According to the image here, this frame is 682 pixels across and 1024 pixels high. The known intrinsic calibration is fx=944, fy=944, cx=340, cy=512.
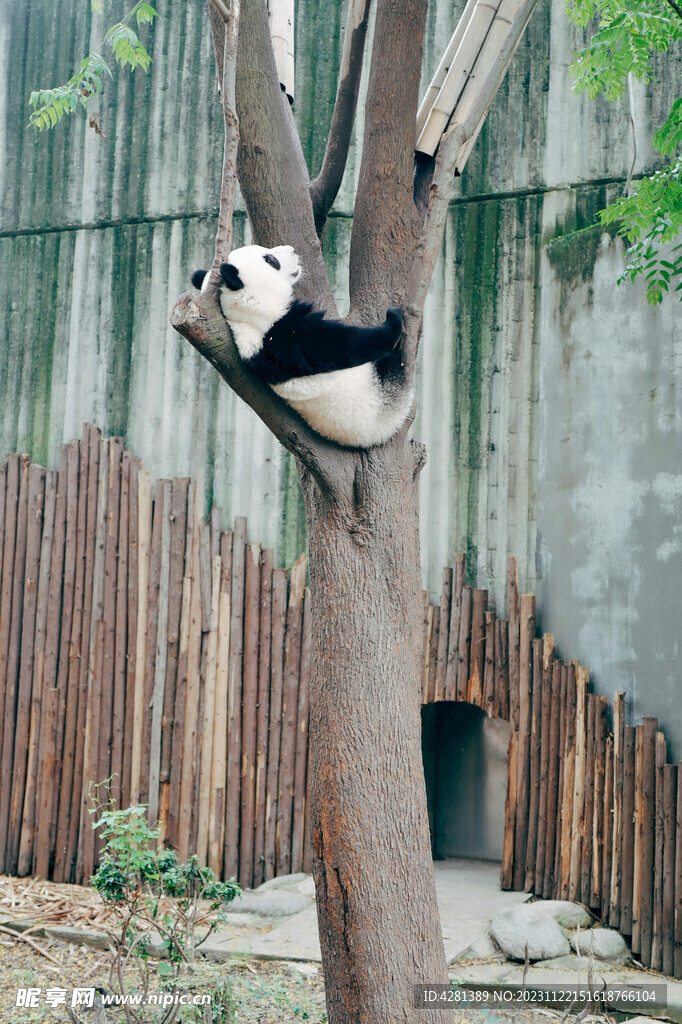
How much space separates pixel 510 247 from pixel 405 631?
4.35 m

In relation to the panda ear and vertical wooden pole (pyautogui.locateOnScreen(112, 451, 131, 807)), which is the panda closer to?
the panda ear

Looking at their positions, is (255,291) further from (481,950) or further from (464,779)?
(464,779)

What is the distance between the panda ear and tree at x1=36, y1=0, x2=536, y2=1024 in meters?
0.08

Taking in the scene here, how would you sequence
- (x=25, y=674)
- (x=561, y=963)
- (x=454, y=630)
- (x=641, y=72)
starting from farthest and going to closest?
1. (x=25, y=674)
2. (x=454, y=630)
3. (x=561, y=963)
4. (x=641, y=72)

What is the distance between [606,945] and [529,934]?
0.47 metres

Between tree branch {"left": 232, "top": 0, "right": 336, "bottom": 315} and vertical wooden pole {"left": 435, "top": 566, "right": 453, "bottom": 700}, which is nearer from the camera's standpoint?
tree branch {"left": 232, "top": 0, "right": 336, "bottom": 315}

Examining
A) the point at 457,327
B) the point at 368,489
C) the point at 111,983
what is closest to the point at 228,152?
the point at 368,489

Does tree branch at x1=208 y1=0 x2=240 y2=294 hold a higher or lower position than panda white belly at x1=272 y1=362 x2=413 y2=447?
higher

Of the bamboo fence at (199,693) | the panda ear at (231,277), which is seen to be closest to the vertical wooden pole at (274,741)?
the bamboo fence at (199,693)

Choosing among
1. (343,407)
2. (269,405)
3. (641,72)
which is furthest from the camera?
(641,72)

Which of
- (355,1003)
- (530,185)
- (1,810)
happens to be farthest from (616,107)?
(1,810)

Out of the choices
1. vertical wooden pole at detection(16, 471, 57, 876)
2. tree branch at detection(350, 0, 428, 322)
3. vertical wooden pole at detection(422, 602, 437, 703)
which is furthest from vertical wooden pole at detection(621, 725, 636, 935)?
vertical wooden pole at detection(16, 471, 57, 876)

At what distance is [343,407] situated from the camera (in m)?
3.16

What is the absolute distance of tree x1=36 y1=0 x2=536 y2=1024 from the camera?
2.84m
